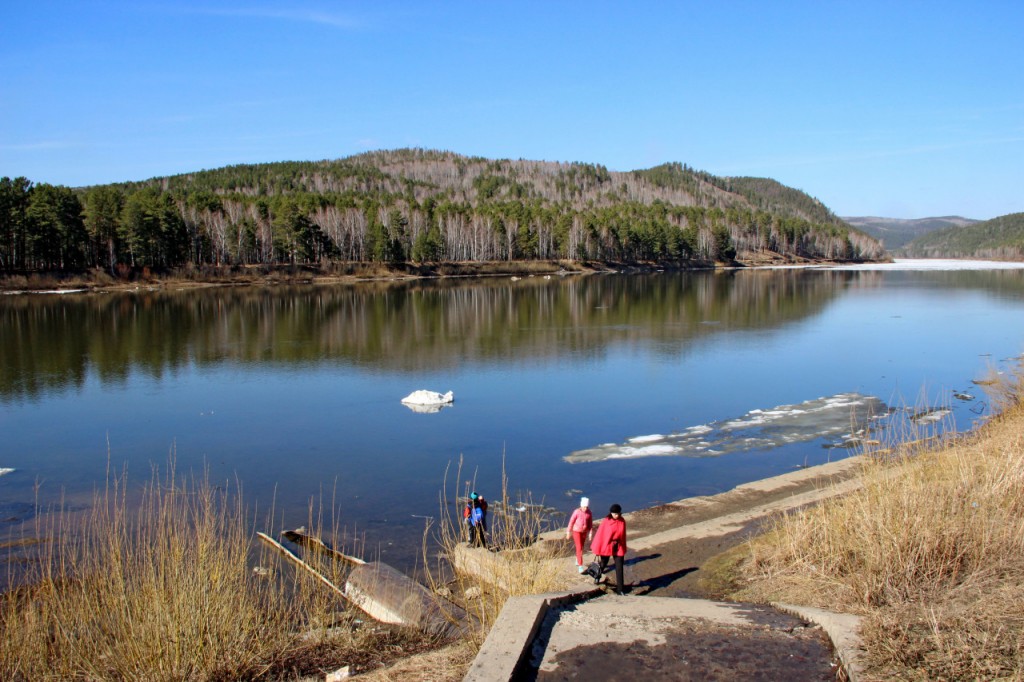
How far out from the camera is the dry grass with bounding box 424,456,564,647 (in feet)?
28.8

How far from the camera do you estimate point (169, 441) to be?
73.8ft

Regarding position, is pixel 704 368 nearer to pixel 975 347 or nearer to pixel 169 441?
pixel 975 347

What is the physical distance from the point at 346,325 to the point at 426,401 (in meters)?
26.4

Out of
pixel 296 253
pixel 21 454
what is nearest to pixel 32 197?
pixel 296 253

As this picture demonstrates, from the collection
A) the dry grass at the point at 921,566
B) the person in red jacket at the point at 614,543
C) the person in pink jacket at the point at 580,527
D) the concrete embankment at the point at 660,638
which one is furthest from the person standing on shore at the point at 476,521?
the dry grass at the point at 921,566

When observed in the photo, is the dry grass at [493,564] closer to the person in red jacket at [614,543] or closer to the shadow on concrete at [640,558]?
the person in red jacket at [614,543]

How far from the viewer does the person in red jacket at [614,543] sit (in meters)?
10.2

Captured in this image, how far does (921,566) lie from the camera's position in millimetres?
8430

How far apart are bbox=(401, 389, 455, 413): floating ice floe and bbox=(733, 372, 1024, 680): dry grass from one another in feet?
53.3

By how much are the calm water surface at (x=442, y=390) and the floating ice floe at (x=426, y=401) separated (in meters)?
0.52

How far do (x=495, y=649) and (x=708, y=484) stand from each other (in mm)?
12011

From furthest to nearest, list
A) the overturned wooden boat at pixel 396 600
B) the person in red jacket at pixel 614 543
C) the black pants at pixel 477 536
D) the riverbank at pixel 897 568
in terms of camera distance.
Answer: the black pants at pixel 477 536 < the person in red jacket at pixel 614 543 < the overturned wooden boat at pixel 396 600 < the riverbank at pixel 897 568

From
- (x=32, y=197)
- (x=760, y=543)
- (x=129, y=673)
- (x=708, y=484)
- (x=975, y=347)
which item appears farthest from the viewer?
(x=32, y=197)

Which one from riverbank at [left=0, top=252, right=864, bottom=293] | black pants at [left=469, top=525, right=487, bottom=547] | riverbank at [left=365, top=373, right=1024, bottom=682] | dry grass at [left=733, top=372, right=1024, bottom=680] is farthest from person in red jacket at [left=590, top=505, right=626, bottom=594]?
riverbank at [left=0, top=252, right=864, bottom=293]
